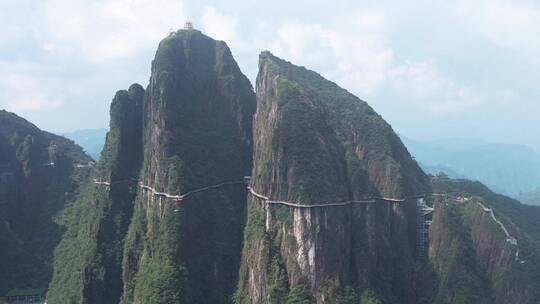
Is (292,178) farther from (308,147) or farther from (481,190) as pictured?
(481,190)

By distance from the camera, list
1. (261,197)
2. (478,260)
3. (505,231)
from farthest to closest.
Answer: (505,231) → (478,260) → (261,197)

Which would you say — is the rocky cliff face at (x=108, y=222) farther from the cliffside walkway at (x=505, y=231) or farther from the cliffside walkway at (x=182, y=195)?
the cliffside walkway at (x=505, y=231)

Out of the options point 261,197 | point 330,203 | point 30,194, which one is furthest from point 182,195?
point 30,194

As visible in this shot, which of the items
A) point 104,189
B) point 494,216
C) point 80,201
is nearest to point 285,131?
point 104,189

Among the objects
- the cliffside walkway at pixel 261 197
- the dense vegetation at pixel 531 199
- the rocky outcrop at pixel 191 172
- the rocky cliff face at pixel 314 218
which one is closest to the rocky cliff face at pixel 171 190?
the rocky outcrop at pixel 191 172

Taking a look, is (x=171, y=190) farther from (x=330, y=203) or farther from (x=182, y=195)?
(x=330, y=203)

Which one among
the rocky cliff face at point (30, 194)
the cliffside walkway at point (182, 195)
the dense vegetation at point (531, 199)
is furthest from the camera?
the dense vegetation at point (531, 199)

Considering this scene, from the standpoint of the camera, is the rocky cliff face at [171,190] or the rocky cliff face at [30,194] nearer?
the rocky cliff face at [171,190]
